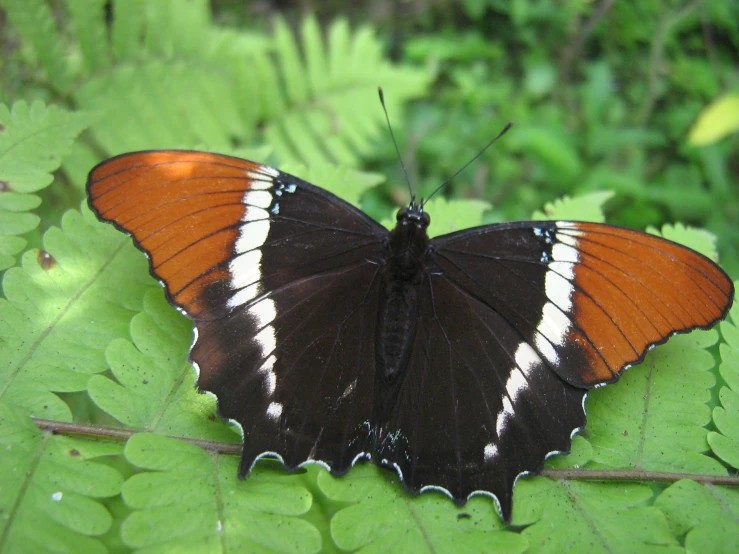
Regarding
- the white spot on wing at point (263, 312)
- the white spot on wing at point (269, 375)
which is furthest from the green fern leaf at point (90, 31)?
the white spot on wing at point (269, 375)

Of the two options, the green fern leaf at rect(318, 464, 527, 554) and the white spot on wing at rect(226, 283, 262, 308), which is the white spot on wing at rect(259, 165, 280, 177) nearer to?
the white spot on wing at rect(226, 283, 262, 308)

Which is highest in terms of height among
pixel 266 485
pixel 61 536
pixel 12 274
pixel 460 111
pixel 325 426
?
pixel 460 111

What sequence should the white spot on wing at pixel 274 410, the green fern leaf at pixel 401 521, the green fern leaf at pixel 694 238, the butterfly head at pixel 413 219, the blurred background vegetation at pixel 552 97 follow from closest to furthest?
the green fern leaf at pixel 401 521, the white spot on wing at pixel 274 410, the butterfly head at pixel 413 219, the green fern leaf at pixel 694 238, the blurred background vegetation at pixel 552 97

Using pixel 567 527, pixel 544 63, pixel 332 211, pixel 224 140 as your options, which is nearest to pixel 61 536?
pixel 332 211

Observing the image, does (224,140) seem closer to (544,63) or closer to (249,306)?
(249,306)

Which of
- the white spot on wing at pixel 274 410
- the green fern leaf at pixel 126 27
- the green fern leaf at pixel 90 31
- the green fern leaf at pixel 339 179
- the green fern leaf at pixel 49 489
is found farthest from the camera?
the green fern leaf at pixel 126 27

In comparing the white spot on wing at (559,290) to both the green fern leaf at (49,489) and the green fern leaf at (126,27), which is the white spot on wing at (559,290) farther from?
the green fern leaf at (126,27)
